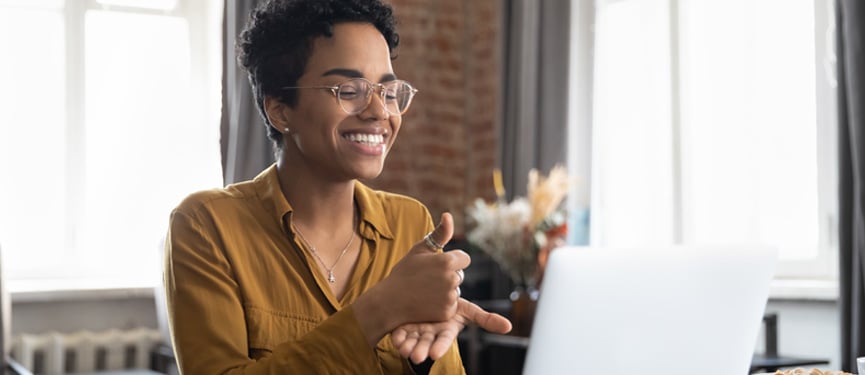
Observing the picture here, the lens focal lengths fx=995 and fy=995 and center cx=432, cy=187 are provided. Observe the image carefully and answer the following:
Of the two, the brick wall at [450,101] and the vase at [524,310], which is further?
the brick wall at [450,101]

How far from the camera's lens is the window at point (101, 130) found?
4352 mm

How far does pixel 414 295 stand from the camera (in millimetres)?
1236

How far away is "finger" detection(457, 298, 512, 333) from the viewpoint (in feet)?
4.23

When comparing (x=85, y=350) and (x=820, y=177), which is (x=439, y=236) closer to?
(x=820, y=177)

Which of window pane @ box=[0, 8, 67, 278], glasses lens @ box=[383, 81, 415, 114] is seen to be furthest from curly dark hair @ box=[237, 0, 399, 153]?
window pane @ box=[0, 8, 67, 278]

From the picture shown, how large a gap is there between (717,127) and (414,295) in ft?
10.3

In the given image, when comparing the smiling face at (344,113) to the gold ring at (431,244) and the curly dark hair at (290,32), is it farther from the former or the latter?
the gold ring at (431,244)

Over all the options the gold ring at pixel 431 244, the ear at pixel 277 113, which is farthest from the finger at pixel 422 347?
the ear at pixel 277 113

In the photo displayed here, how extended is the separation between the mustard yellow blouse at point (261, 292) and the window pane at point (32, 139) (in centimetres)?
316

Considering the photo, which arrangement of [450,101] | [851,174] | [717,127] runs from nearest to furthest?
1. [851,174]
2. [717,127]
3. [450,101]

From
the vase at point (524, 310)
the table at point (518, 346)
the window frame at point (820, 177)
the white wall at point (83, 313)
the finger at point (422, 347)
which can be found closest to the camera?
the finger at point (422, 347)

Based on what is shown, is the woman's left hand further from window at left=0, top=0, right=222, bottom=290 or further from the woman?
window at left=0, top=0, right=222, bottom=290

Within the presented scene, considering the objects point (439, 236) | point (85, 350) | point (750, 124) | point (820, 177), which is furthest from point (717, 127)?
point (439, 236)

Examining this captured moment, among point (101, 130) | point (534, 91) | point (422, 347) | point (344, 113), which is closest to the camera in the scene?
point (422, 347)
